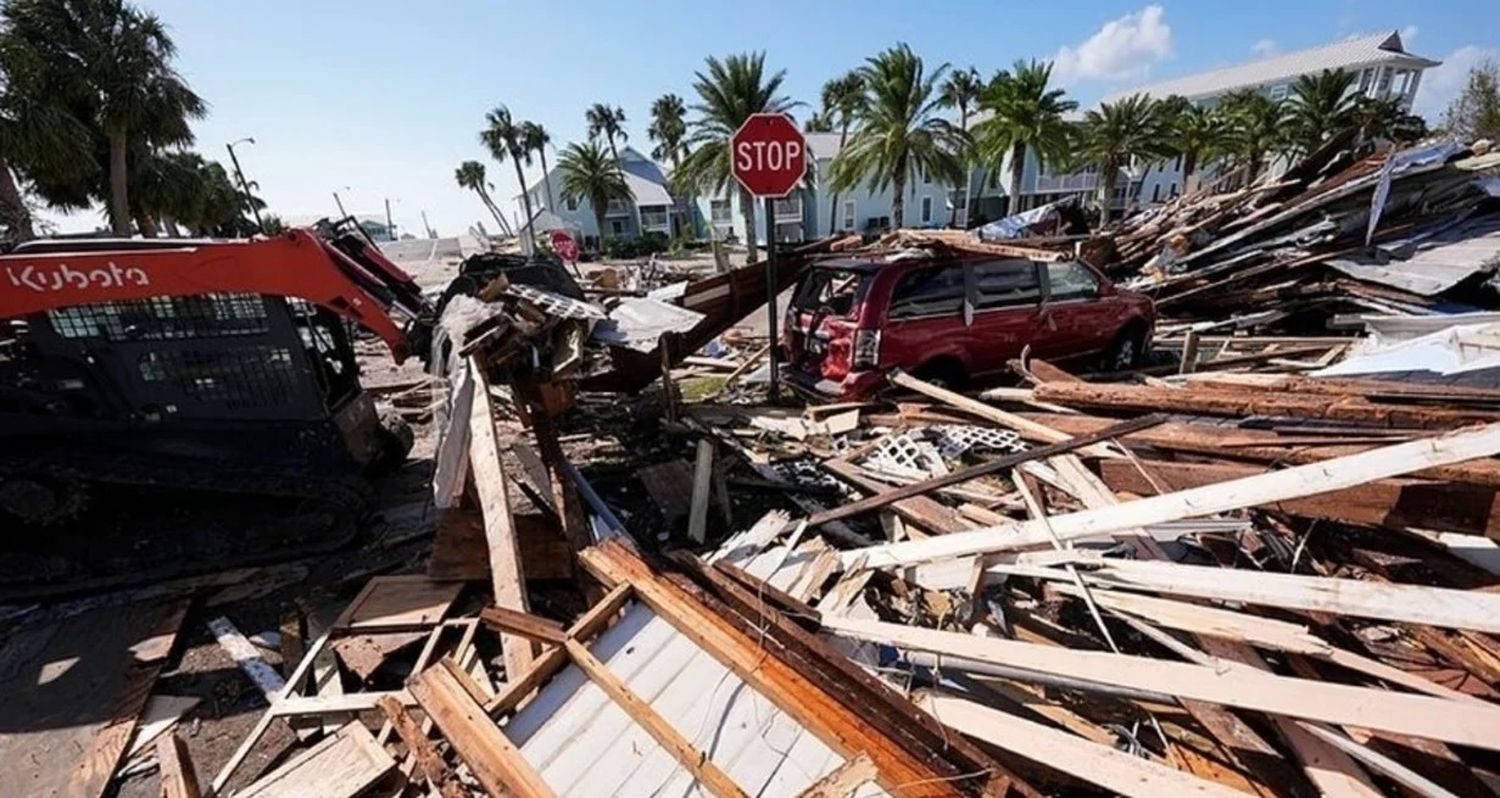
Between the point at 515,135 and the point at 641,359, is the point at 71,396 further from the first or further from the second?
the point at 515,135

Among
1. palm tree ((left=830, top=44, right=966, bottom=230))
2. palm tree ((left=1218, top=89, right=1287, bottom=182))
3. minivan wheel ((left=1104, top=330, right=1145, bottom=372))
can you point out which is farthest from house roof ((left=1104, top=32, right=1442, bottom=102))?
minivan wheel ((left=1104, top=330, right=1145, bottom=372))

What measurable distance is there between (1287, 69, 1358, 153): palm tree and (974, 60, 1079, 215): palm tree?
1346 centimetres

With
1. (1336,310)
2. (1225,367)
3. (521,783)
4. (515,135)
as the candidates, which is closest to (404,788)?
(521,783)

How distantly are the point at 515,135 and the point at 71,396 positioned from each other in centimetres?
5609

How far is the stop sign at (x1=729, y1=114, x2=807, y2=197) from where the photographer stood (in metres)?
6.34

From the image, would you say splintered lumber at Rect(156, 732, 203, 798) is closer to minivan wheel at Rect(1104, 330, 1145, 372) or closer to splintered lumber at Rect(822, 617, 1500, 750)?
splintered lumber at Rect(822, 617, 1500, 750)

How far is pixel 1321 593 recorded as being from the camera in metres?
2.48

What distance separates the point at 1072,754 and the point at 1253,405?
3384 millimetres

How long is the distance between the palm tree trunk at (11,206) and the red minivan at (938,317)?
20655 mm

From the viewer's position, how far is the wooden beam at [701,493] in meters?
4.79

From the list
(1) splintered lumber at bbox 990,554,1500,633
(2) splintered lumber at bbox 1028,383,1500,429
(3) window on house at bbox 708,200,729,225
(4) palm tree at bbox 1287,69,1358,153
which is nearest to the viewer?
(1) splintered lumber at bbox 990,554,1500,633

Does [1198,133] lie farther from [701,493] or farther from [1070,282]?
[701,493]

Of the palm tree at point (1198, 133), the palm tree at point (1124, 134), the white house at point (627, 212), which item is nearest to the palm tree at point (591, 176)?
the white house at point (627, 212)

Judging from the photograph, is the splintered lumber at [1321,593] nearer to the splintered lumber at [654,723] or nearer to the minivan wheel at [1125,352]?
the splintered lumber at [654,723]
